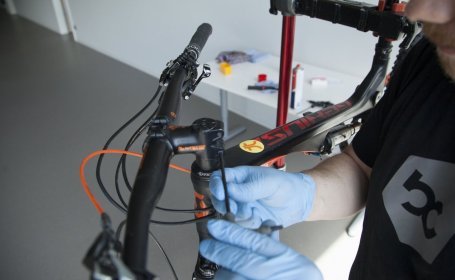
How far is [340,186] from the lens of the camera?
0.86m

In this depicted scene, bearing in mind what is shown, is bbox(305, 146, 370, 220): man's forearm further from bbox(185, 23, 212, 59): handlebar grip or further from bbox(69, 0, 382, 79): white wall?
bbox(69, 0, 382, 79): white wall

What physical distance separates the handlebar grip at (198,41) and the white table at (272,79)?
1.00m

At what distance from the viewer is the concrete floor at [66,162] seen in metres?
1.72

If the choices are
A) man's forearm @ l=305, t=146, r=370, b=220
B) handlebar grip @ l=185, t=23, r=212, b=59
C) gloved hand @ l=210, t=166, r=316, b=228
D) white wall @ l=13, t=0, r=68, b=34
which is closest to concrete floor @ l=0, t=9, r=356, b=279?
white wall @ l=13, t=0, r=68, b=34

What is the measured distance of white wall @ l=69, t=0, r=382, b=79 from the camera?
2104 mm

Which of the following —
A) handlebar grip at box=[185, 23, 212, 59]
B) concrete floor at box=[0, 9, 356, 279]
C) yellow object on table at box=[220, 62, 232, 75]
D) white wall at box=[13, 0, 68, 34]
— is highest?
handlebar grip at box=[185, 23, 212, 59]

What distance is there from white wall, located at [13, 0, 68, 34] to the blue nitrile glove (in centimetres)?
507

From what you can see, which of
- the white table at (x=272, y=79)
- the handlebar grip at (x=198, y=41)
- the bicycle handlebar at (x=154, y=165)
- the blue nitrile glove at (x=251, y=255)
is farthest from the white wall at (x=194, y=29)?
the blue nitrile glove at (x=251, y=255)

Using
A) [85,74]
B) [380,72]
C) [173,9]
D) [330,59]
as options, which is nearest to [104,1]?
[85,74]

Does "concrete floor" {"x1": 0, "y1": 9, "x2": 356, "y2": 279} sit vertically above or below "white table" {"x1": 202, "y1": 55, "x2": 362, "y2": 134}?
below

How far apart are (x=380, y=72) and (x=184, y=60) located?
2.40 feet

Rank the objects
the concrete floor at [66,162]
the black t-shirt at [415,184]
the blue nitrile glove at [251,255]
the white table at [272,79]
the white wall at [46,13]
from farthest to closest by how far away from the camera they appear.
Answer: the white wall at [46,13]
the white table at [272,79]
the concrete floor at [66,162]
the black t-shirt at [415,184]
the blue nitrile glove at [251,255]

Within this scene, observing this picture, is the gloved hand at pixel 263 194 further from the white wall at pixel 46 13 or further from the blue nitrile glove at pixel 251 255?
the white wall at pixel 46 13

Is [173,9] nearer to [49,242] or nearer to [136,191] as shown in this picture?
[49,242]
